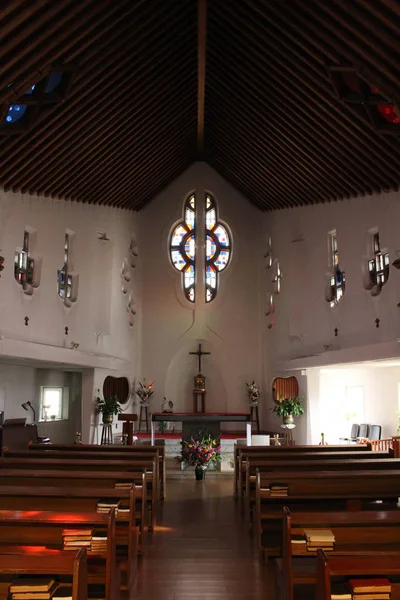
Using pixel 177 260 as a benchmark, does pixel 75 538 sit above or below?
below

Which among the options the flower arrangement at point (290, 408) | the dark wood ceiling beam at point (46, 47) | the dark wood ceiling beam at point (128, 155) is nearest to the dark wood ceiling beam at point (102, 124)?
the dark wood ceiling beam at point (128, 155)

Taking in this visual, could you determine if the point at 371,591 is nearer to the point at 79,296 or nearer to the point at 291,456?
the point at 291,456

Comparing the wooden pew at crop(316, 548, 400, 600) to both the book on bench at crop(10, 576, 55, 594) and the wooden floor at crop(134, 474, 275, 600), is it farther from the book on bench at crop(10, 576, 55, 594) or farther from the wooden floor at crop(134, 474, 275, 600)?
the wooden floor at crop(134, 474, 275, 600)

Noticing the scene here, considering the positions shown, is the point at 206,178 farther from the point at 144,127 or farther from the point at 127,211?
the point at 144,127

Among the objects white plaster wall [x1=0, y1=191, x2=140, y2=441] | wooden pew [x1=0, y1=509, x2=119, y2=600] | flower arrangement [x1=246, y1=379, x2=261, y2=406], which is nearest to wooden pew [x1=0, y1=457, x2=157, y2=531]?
white plaster wall [x1=0, y1=191, x2=140, y2=441]

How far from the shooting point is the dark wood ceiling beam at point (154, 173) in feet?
48.9

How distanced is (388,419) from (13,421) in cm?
857

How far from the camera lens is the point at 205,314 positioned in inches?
691

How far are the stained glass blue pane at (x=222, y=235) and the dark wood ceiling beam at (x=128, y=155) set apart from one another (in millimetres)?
3906

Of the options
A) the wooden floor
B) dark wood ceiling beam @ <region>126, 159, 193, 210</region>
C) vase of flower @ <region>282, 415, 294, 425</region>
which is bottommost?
the wooden floor

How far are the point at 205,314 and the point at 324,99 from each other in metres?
8.76

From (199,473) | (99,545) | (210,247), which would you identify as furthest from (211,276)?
(99,545)

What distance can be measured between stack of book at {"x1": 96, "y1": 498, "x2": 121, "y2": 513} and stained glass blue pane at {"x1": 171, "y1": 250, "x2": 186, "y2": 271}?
42.8ft

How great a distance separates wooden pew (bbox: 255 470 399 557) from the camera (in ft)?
19.1
